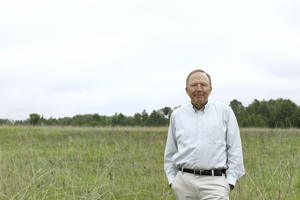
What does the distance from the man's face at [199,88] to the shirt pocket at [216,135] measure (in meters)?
0.25

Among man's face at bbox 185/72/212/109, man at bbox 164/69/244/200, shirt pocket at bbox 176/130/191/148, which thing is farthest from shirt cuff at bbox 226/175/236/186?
man's face at bbox 185/72/212/109

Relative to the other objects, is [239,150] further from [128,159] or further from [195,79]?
[128,159]

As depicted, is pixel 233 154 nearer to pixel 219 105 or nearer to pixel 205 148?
pixel 205 148

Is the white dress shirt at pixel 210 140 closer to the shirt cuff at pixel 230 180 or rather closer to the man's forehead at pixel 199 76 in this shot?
the shirt cuff at pixel 230 180

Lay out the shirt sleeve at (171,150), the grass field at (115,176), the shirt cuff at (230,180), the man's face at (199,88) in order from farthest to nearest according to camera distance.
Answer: the grass field at (115,176)
the shirt sleeve at (171,150)
the man's face at (199,88)
the shirt cuff at (230,180)

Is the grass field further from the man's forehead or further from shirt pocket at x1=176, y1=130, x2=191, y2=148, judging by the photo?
the man's forehead

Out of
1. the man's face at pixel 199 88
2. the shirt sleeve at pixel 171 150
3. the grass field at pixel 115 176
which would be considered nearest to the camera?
the man's face at pixel 199 88

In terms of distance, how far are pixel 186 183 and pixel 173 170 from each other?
284 millimetres

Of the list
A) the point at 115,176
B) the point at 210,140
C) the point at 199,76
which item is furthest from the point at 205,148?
the point at 115,176

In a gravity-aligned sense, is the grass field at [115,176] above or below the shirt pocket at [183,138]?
below

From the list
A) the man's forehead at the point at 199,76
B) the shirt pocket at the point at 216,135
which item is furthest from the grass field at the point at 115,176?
the man's forehead at the point at 199,76

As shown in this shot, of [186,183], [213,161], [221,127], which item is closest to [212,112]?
[221,127]

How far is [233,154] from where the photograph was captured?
6.50 feet

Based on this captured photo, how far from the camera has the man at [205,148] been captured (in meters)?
1.94
